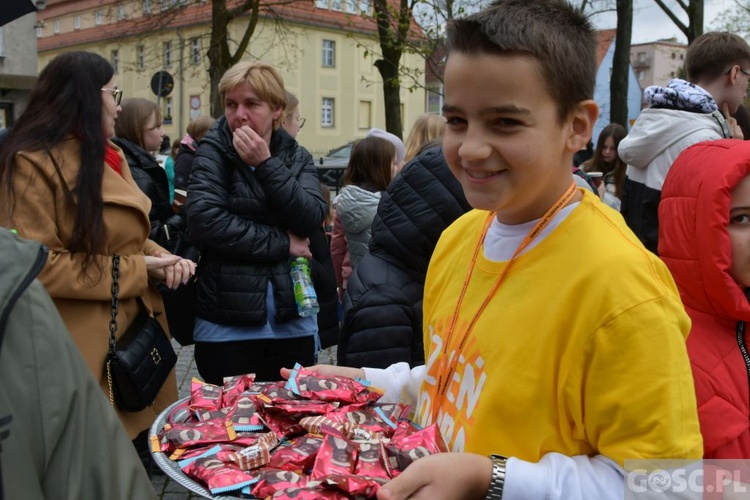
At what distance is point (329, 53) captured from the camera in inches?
1895

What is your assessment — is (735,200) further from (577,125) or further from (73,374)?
(73,374)

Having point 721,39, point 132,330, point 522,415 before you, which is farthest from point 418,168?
point 721,39

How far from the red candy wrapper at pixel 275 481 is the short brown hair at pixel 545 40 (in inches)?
32.6

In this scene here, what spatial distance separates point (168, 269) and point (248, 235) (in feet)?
1.27

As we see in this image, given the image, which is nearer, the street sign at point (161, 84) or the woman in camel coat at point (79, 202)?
the woman in camel coat at point (79, 202)

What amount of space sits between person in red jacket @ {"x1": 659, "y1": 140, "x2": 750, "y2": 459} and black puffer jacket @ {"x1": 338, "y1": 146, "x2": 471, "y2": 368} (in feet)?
2.83

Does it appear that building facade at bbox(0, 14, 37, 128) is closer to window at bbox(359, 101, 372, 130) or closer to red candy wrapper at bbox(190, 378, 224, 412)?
red candy wrapper at bbox(190, 378, 224, 412)

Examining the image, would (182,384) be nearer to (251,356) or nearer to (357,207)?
(357,207)

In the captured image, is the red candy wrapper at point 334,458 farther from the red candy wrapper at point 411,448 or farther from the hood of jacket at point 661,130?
the hood of jacket at point 661,130

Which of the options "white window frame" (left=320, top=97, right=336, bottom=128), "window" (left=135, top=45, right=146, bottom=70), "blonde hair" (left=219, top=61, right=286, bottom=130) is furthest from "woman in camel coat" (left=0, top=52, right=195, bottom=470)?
A: "white window frame" (left=320, top=97, right=336, bottom=128)

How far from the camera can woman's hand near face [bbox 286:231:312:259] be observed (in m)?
3.51

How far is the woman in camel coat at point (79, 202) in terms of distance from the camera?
110 inches

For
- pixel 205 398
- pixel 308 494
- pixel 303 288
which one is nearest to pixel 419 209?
pixel 303 288

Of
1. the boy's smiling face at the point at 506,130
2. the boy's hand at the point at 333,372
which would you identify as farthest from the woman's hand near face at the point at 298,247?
the boy's smiling face at the point at 506,130
